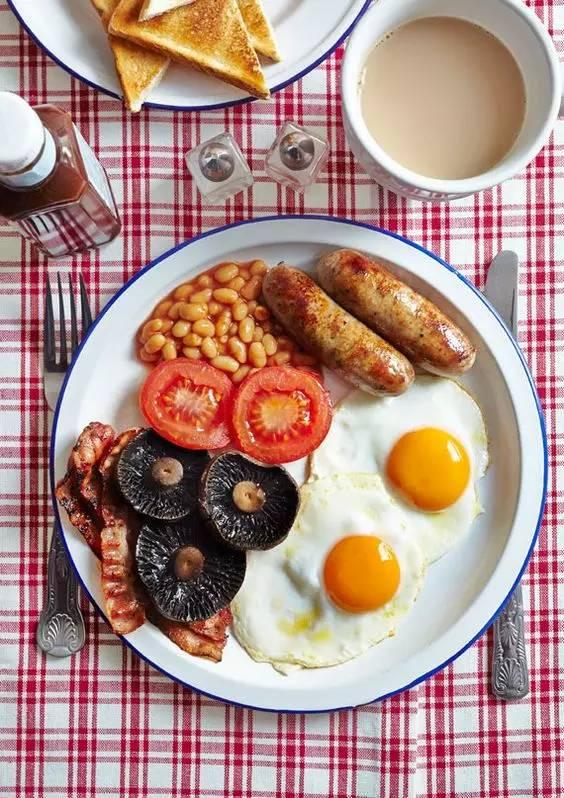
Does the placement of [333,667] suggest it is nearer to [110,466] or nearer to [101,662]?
[101,662]

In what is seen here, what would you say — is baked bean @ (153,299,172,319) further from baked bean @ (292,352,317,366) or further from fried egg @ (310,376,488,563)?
fried egg @ (310,376,488,563)

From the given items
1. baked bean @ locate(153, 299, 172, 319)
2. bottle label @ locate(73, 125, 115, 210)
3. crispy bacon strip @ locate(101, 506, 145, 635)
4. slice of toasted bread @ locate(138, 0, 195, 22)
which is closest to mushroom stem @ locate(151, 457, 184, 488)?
crispy bacon strip @ locate(101, 506, 145, 635)

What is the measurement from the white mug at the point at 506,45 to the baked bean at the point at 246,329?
43cm

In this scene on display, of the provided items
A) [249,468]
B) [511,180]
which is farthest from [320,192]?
[249,468]

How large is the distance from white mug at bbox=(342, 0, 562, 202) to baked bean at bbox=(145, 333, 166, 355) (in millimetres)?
573

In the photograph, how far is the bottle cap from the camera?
157cm

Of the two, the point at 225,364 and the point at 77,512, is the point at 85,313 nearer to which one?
the point at 225,364

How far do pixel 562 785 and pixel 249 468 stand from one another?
3.47ft

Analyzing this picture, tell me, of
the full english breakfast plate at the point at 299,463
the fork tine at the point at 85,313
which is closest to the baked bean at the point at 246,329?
the full english breakfast plate at the point at 299,463

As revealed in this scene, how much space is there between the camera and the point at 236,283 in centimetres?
204

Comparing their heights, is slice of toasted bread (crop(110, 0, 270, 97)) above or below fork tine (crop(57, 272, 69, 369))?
above

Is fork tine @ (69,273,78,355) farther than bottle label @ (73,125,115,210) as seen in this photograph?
Yes

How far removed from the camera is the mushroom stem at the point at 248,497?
6.31ft

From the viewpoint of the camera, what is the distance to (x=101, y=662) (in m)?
2.12
